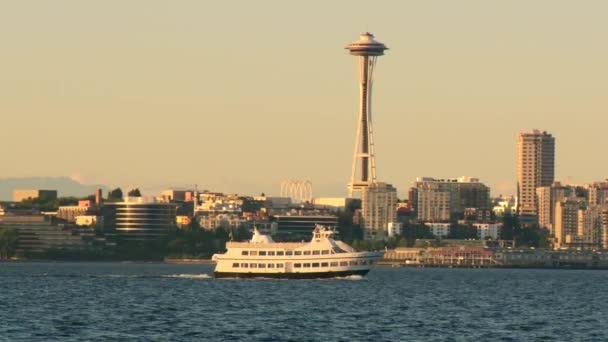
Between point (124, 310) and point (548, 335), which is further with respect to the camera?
point (124, 310)

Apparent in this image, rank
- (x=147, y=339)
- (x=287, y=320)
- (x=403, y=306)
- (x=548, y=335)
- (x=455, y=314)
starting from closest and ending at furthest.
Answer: (x=147, y=339)
(x=548, y=335)
(x=287, y=320)
(x=455, y=314)
(x=403, y=306)

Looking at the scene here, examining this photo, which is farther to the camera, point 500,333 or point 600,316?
point 600,316

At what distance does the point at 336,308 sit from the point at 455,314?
520 inches

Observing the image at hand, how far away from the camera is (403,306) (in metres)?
189

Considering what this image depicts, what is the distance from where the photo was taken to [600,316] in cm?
17600

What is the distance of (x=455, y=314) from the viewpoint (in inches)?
6875

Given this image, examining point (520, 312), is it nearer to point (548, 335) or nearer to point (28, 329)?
point (548, 335)

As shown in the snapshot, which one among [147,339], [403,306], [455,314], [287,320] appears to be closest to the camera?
[147,339]

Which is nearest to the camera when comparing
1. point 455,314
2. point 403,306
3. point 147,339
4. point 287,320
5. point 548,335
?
point 147,339

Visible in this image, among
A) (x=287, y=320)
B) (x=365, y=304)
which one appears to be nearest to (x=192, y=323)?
(x=287, y=320)

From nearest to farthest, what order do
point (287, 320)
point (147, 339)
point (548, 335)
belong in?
point (147, 339) → point (548, 335) → point (287, 320)

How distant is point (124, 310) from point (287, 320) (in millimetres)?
20335

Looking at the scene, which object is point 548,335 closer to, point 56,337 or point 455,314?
point 455,314

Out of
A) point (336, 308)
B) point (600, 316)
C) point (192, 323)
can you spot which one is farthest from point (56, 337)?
point (600, 316)
